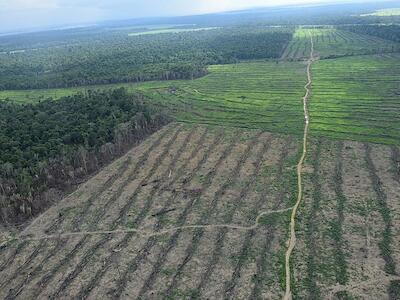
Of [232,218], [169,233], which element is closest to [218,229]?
[232,218]

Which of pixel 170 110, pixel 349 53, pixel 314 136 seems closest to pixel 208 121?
pixel 170 110

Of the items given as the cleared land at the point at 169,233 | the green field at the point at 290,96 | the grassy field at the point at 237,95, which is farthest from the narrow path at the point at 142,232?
the grassy field at the point at 237,95

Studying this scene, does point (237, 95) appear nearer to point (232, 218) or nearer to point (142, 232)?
point (232, 218)

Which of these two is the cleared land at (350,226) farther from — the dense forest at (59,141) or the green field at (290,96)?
the dense forest at (59,141)

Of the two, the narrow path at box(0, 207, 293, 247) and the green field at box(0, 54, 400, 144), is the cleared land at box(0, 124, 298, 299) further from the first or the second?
the green field at box(0, 54, 400, 144)

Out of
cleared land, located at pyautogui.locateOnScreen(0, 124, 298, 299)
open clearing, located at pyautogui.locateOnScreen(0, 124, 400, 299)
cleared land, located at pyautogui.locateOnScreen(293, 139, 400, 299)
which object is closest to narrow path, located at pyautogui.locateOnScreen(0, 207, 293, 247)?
open clearing, located at pyautogui.locateOnScreen(0, 124, 400, 299)
